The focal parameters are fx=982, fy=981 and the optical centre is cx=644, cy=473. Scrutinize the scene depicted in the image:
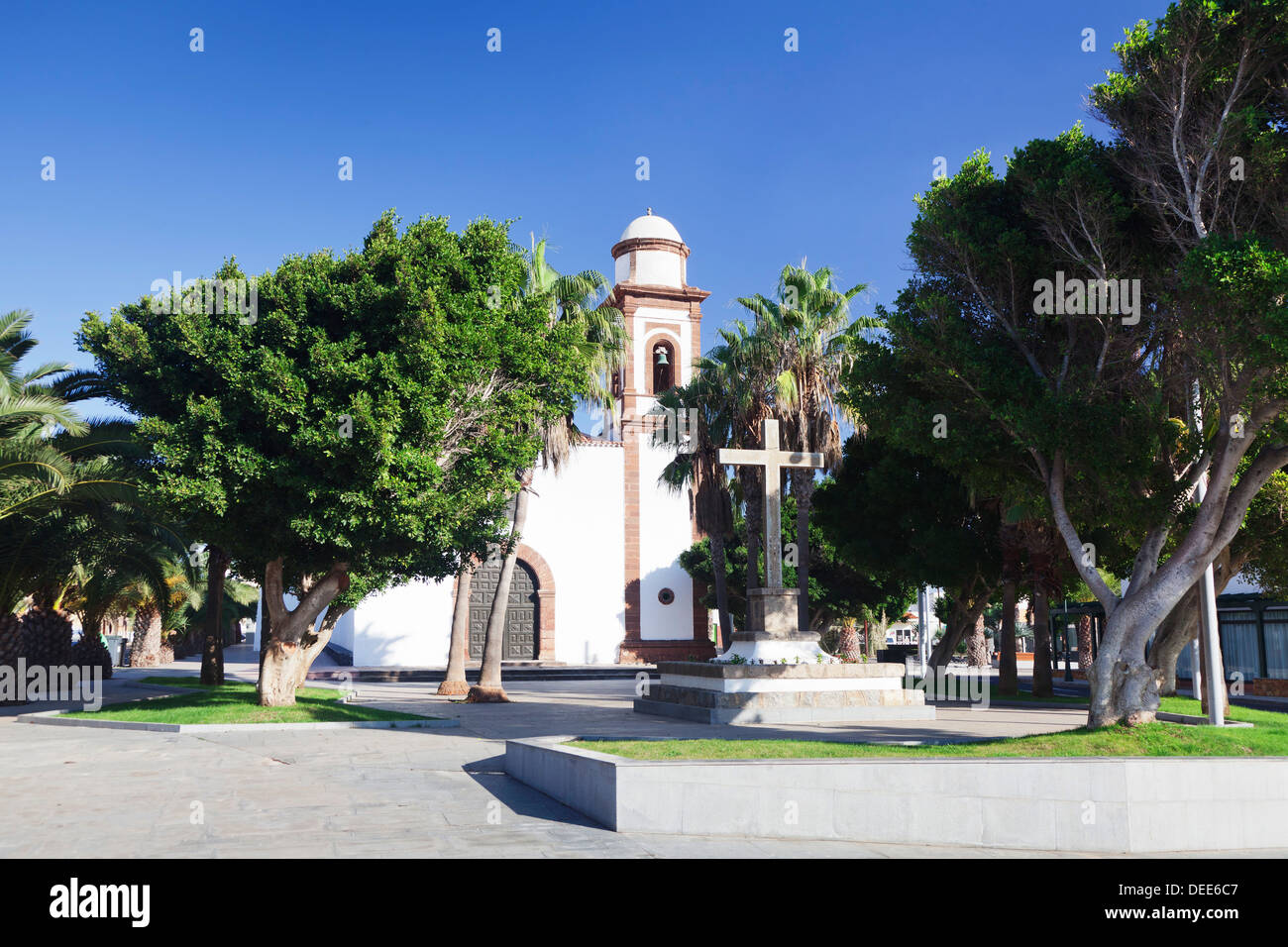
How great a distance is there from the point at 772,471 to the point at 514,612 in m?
20.7

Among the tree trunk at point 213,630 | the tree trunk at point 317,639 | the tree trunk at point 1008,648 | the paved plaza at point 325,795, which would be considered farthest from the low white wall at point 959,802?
the tree trunk at point 213,630

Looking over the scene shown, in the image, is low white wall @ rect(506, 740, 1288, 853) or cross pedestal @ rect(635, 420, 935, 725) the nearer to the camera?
low white wall @ rect(506, 740, 1288, 853)

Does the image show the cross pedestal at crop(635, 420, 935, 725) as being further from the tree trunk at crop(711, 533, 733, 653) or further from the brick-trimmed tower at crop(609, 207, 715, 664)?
the brick-trimmed tower at crop(609, 207, 715, 664)

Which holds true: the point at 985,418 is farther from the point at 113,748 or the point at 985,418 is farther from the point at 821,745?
the point at 113,748

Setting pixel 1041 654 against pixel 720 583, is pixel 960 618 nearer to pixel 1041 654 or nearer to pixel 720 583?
pixel 1041 654

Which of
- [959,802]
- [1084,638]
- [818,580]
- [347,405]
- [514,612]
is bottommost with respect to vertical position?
[1084,638]

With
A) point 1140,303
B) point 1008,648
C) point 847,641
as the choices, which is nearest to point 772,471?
point 1140,303

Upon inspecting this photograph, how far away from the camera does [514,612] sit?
122ft

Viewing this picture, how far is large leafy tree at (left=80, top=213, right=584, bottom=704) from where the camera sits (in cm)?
1486

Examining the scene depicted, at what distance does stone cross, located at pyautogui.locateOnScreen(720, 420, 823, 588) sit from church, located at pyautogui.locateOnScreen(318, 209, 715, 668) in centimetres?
1856

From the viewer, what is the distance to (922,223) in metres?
12.9

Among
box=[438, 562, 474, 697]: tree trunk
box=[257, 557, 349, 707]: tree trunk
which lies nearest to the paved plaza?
box=[257, 557, 349, 707]: tree trunk
